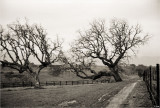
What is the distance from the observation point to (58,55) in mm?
25703

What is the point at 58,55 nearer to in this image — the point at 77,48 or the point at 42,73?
the point at 77,48

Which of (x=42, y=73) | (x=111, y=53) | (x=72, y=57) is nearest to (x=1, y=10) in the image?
(x=72, y=57)

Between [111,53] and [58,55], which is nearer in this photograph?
[58,55]

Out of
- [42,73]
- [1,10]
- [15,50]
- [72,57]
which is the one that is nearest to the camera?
[1,10]

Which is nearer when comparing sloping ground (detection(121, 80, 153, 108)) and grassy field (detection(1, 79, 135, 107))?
sloping ground (detection(121, 80, 153, 108))

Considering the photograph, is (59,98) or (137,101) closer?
(137,101)

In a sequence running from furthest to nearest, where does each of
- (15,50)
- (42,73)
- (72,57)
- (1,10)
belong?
(42,73) < (72,57) < (15,50) < (1,10)

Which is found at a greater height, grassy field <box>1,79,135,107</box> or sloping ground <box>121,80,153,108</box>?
sloping ground <box>121,80,153,108</box>

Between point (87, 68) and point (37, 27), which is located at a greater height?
point (37, 27)

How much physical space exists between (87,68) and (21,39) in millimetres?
11616

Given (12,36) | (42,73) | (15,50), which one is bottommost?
(42,73)

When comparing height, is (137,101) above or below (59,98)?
above

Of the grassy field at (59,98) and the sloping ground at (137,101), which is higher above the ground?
the sloping ground at (137,101)

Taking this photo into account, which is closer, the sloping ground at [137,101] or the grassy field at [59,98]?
the sloping ground at [137,101]
